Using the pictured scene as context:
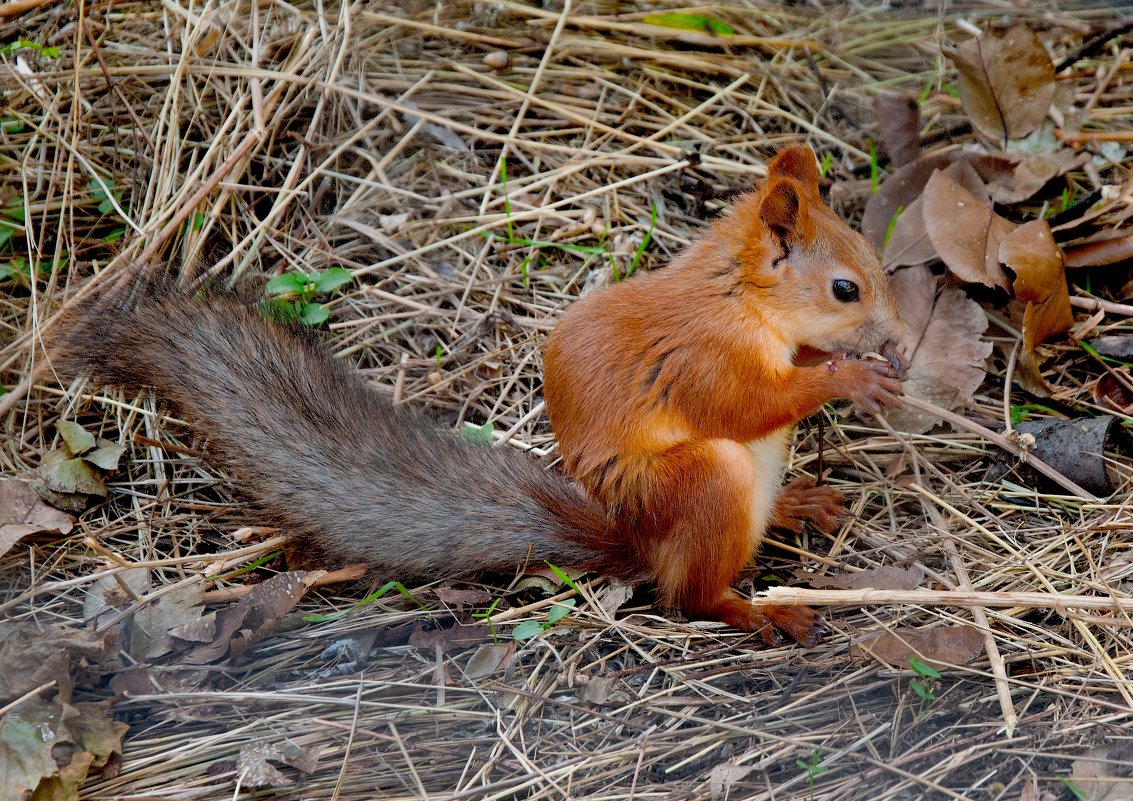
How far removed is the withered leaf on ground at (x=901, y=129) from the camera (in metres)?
3.28

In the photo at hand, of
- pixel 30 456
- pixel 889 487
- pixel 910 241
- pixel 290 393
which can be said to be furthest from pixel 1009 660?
pixel 30 456

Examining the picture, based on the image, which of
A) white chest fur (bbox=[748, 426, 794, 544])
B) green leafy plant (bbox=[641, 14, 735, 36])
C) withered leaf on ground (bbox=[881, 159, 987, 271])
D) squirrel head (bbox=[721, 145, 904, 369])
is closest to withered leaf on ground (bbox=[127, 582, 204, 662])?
white chest fur (bbox=[748, 426, 794, 544])

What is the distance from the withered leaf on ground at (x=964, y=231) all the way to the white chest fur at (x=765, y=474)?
2.53 feet

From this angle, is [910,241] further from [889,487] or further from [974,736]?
[974,736]

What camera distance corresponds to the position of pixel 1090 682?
2041 millimetres

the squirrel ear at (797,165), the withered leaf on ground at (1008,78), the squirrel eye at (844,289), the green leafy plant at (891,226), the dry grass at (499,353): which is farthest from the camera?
the withered leaf on ground at (1008,78)

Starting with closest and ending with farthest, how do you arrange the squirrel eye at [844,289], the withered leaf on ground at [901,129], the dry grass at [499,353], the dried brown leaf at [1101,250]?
the dry grass at [499,353]
the squirrel eye at [844,289]
the dried brown leaf at [1101,250]
the withered leaf on ground at [901,129]

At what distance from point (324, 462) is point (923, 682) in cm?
134

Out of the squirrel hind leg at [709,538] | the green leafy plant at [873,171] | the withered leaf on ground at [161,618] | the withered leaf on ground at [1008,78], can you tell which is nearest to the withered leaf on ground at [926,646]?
the squirrel hind leg at [709,538]

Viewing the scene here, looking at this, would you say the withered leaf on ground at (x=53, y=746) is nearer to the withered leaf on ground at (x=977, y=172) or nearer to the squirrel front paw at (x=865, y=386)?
the squirrel front paw at (x=865, y=386)

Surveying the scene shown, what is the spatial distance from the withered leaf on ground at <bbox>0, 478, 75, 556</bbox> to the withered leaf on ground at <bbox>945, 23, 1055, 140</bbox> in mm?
2831

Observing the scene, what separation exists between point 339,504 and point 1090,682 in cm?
159

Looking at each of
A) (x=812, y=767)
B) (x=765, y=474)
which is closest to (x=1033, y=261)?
(x=765, y=474)

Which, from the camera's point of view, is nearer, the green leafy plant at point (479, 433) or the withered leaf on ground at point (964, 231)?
the green leafy plant at point (479, 433)
